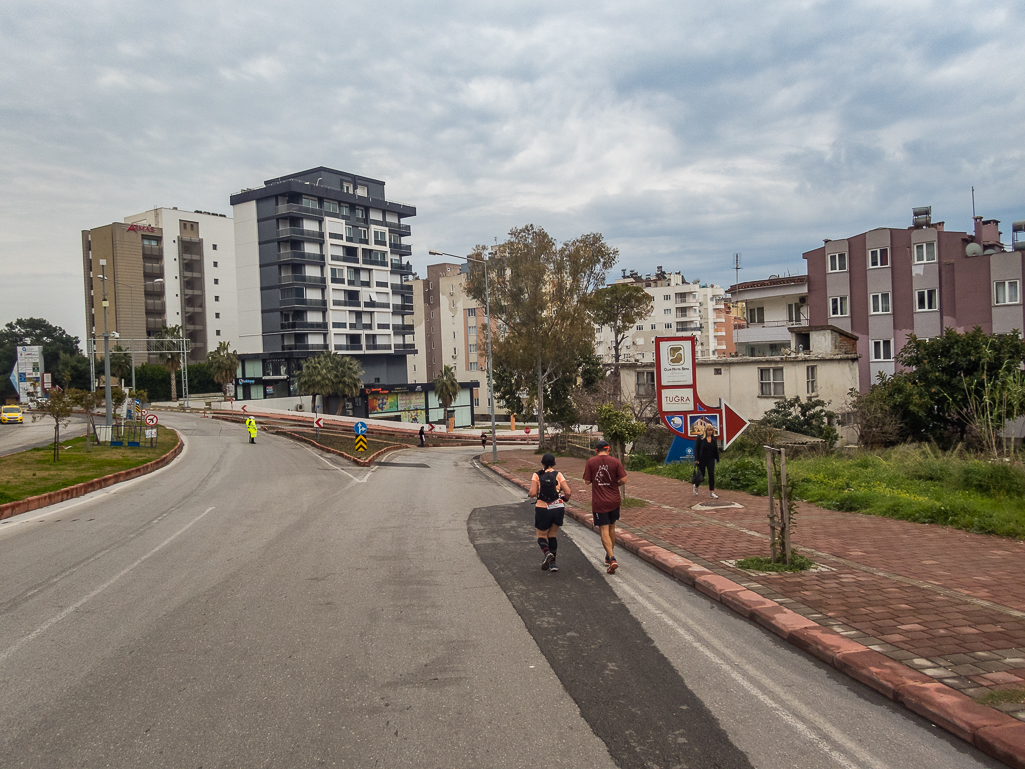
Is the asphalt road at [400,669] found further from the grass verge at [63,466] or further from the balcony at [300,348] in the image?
the balcony at [300,348]

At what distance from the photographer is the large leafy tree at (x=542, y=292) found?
39.5 m

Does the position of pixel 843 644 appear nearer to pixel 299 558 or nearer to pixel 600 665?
pixel 600 665

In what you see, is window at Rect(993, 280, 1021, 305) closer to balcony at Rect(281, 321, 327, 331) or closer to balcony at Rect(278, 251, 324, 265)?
balcony at Rect(281, 321, 327, 331)

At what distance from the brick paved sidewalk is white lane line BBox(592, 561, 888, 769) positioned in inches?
40.3

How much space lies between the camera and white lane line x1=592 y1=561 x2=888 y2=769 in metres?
4.16

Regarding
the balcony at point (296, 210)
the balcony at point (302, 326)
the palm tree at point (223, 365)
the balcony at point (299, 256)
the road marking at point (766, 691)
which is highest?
the balcony at point (296, 210)

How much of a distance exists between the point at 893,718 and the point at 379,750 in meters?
A: 3.35

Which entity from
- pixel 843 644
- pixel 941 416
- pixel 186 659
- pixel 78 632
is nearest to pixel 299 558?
pixel 78 632

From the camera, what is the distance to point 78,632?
21.5 ft

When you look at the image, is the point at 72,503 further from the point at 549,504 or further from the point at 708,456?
the point at 708,456

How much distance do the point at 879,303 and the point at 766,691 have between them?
44471mm

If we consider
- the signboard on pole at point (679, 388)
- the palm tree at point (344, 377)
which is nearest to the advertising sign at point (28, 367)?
the palm tree at point (344, 377)

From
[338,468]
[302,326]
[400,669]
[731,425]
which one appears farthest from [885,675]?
[302,326]

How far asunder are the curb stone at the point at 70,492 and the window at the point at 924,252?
4290cm
